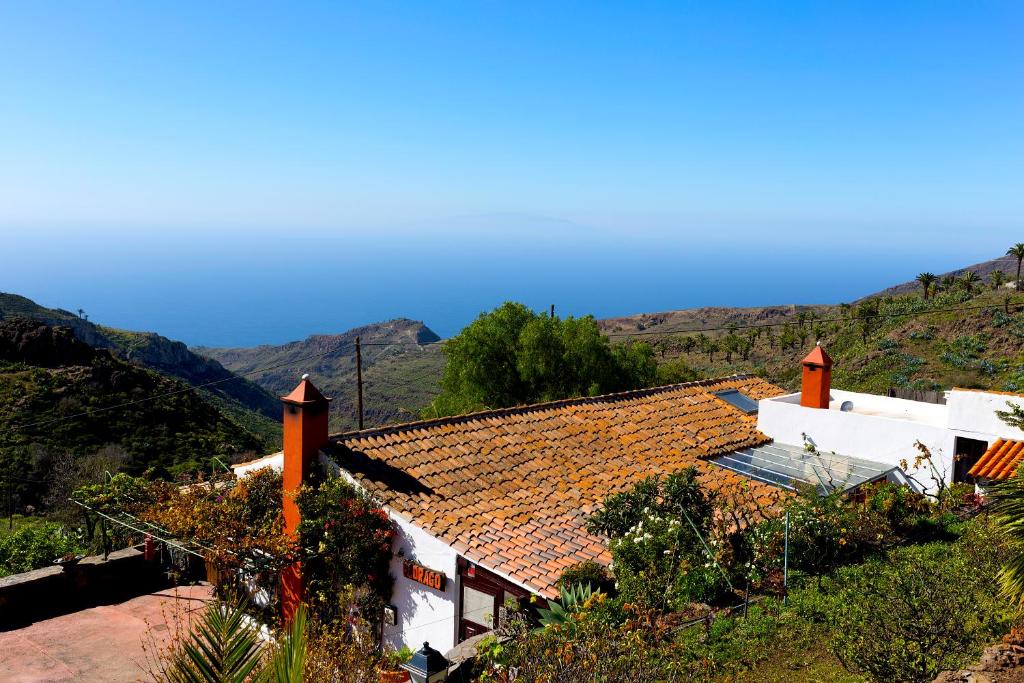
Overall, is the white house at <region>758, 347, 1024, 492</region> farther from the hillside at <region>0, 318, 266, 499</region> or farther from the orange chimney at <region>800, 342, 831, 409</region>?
the hillside at <region>0, 318, 266, 499</region>

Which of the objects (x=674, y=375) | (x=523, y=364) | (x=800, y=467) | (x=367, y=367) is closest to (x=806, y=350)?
(x=674, y=375)

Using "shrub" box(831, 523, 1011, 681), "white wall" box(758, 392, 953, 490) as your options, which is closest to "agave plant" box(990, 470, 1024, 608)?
"shrub" box(831, 523, 1011, 681)

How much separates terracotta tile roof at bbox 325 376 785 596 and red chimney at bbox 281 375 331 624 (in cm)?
43

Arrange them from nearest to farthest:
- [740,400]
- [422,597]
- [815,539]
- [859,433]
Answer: [815,539] → [422,597] → [859,433] → [740,400]

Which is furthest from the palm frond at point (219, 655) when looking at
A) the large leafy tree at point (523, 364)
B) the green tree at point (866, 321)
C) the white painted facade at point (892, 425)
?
the green tree at point (866, 321)

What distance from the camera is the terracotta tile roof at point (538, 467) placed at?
11.1 metres

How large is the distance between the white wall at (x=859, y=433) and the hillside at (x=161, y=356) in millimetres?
50733

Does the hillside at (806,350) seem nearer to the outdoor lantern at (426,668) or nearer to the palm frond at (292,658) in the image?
the outdoor lantern at (426,668)

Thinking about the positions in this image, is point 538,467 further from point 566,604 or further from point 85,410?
point 85,410

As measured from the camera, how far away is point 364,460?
12.5 meters

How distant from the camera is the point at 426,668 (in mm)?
7254

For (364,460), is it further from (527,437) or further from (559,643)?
(559,643)

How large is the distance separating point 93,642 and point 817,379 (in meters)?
15.4

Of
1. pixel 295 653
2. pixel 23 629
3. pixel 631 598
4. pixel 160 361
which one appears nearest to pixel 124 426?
pixel 23 629
